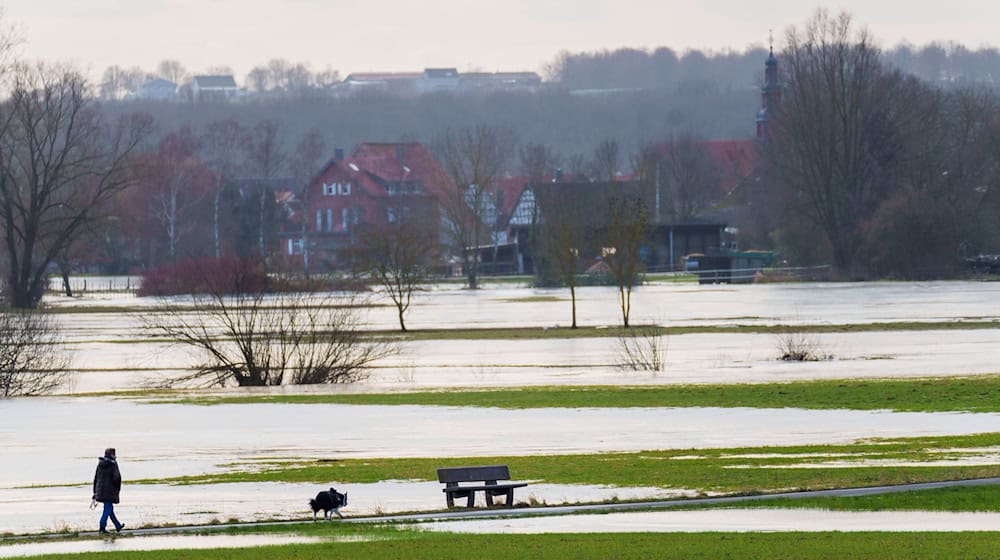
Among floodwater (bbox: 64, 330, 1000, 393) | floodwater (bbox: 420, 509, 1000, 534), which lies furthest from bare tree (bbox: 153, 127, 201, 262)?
floodwater (bbox: 420, 509, 1000, 534)

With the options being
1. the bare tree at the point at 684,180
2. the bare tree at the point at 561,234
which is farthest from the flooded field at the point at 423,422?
the bare tree at the point at 684,180

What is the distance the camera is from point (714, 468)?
2811 centimetres

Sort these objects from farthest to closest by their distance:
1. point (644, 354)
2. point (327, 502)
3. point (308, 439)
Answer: point (644, 354) < point (308, 439) < point (327, 502)

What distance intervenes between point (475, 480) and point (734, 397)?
17.9 m

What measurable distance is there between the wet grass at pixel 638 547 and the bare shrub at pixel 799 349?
111 feet

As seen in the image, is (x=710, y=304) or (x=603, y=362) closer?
(x=603, y=362)

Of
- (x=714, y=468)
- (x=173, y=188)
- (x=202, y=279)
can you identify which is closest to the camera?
(x=714, y=468)

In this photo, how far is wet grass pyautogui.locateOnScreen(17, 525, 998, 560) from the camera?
63.1ft

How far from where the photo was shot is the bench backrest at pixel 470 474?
2480 centimetres

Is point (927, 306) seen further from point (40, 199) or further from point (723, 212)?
point (723, 212)

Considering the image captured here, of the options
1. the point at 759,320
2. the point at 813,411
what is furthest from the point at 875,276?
the point at 813,411

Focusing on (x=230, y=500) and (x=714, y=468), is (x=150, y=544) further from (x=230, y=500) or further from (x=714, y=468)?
(x=714, y=468)

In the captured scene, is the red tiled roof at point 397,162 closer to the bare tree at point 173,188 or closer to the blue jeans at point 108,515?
the bare tree at point 173,188

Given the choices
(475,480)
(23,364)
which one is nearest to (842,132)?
(23,364)
